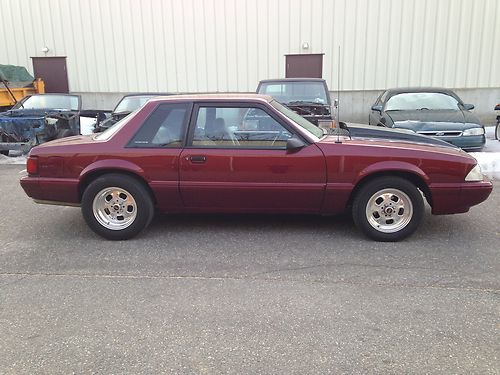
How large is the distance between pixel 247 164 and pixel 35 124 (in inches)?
257

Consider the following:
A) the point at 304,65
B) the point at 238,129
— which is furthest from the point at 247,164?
the point at 304,65

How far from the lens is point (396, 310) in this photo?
10.8 feet

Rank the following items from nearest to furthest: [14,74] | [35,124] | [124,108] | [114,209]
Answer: [114,209] < [35,124] < [124,108] < [14,74]

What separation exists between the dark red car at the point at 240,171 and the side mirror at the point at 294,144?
0.01 m

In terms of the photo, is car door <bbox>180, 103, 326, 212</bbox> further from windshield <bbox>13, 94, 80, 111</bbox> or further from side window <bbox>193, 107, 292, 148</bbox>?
windshield <bbox>13, 94, 80, 111</bbox>

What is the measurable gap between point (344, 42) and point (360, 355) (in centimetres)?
1360

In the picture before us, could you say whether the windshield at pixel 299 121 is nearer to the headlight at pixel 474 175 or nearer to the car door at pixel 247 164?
the car door at pixel 247 164

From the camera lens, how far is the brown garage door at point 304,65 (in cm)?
1516

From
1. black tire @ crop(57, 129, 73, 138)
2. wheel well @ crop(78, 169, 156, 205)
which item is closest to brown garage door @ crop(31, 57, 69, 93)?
black tire @ crop(57, 129, 73, 138)

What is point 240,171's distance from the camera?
4.60m

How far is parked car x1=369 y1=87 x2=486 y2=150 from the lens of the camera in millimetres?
7980

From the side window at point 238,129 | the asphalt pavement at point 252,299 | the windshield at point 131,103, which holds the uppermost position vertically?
the side window at point 238,129

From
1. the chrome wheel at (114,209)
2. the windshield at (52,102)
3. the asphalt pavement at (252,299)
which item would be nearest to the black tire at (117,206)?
the chrome wheel at (114,209)

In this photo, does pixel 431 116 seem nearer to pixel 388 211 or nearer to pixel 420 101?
pixel 420 101
